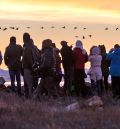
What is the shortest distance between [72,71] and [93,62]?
862mm

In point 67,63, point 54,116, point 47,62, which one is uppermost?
point 47,62

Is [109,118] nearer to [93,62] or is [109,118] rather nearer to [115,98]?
[115,98]

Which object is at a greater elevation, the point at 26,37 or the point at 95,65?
the point at 26,37

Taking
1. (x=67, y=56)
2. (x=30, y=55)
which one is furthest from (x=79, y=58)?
(x=30, y=55)

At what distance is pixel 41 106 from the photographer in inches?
651

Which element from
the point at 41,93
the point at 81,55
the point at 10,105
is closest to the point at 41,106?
→ the point at 10,105

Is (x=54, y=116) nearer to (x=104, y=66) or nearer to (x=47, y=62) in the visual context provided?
(x=47, y=62)

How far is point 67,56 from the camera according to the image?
67.8 ft

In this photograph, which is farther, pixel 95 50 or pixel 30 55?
pixel 95 50

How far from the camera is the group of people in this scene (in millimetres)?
18625

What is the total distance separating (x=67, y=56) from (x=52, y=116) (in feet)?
20.9

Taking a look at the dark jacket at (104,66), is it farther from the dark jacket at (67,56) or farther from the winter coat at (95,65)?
the dark jacket at (67,56)

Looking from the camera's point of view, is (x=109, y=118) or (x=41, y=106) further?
(x=41, y=106)

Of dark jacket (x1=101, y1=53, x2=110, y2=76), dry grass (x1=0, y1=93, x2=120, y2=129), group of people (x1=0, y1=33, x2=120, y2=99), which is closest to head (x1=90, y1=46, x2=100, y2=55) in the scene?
group of people (x1=0, y1=33, x2=120, y2=99)
